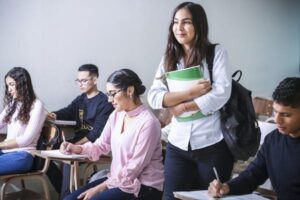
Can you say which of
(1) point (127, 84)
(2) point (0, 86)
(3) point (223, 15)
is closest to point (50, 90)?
(2) point (0, 86)

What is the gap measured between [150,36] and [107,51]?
0.53 meters

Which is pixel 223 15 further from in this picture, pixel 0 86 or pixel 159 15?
pixel 0 86

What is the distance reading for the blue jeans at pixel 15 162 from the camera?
3.28m

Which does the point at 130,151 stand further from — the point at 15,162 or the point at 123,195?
the point at 15,162

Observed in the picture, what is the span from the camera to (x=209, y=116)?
6.18ft

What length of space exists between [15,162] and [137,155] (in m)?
1.39

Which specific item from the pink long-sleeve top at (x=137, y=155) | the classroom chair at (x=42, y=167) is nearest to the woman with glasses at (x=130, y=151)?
the pink long-sleeve top at (x=137, y=155)

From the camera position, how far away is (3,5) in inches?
155

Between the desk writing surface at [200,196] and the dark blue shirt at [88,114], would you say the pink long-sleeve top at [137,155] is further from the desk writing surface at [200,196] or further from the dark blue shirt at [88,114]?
the dark blue shirt at [88,114]

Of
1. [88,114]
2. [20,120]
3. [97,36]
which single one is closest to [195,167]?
[20,120]

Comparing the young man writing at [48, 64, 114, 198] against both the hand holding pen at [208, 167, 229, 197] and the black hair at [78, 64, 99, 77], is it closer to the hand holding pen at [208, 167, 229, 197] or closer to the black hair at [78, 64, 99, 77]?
the black hair at [78, 64, 99, 77]

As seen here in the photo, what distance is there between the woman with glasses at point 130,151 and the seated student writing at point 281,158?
0.71 metres

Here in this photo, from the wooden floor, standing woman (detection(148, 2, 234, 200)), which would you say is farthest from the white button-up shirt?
the wooden floor

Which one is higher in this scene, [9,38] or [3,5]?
[3,5]
